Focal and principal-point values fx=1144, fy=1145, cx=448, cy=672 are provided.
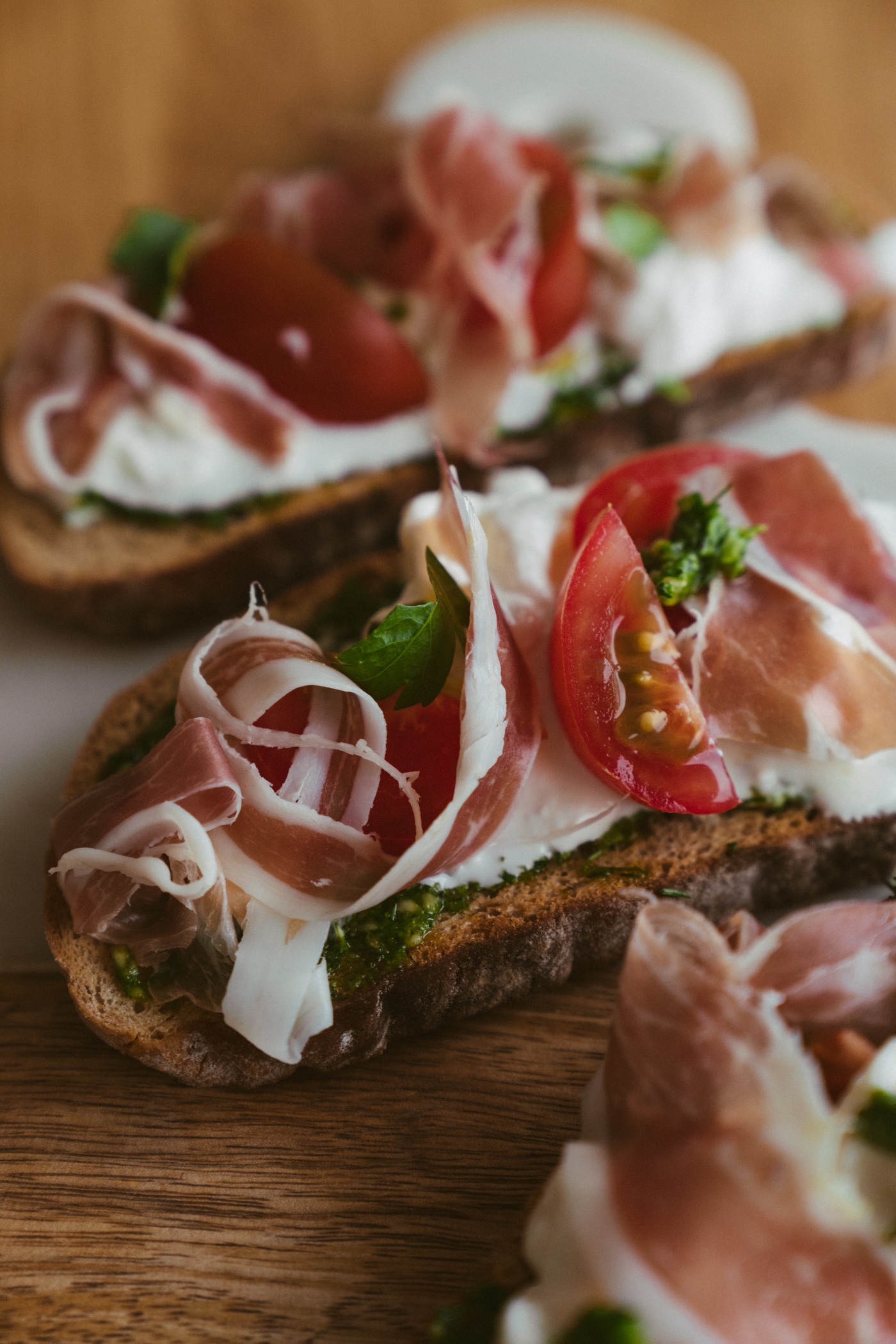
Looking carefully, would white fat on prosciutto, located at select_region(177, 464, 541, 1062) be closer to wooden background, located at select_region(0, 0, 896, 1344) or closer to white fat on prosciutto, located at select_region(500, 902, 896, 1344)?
wooden background, located at select_region(0, 0, 896, 1344)

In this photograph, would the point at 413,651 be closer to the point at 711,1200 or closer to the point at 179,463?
the point at 711,1200

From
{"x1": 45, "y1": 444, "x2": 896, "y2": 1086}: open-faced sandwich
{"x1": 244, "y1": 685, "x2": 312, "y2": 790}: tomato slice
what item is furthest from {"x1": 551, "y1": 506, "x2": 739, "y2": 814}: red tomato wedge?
{"x1": 244, "y1": 685, "x2": 312, "y2": 790}: tomato slice

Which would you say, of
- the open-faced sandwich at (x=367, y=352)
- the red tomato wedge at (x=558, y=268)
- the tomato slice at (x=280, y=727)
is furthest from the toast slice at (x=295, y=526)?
the tomato slice at (x=280, y=727)

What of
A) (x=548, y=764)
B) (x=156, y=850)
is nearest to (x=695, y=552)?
(x=548, y=764)

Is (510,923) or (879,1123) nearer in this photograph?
(879,1123)

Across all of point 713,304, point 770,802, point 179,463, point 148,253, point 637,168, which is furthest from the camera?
point 637,168

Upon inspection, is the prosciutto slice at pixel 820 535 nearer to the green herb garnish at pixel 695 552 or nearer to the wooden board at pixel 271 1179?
the green herb garnish at pixel 695 552

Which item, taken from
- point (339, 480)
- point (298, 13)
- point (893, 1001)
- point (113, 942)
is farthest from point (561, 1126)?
point (298, 13)
